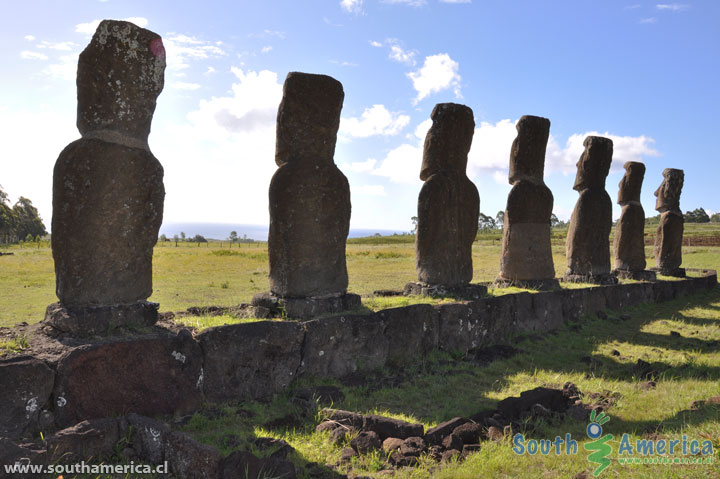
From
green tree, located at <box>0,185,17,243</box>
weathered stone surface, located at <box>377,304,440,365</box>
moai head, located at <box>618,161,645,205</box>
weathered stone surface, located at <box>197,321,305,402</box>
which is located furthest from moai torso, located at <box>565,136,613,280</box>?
green tree, located at <box>0,185,17,243</box>

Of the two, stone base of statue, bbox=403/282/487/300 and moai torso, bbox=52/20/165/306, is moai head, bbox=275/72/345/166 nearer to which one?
moai torso, bbox=52/20/165/306

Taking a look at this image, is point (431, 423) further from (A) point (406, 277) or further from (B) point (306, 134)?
(A) point (406, 277)

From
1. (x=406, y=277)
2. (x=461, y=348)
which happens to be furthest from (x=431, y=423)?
(x=406, y=277)

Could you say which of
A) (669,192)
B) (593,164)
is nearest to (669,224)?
(669,192)

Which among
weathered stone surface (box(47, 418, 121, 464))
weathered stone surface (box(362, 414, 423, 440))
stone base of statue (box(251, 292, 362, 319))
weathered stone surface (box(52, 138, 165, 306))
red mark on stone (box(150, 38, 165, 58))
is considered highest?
red mark on stone (box(150, 38, 165, 58))

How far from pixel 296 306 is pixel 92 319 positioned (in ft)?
7.69

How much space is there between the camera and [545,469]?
4016 millimetres

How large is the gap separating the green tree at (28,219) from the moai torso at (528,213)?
2903 inches

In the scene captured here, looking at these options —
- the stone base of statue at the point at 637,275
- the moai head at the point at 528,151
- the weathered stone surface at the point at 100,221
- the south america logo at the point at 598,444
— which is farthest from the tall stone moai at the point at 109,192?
the stone base of statue at the point at 637,275

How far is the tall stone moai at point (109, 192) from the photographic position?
477 cm

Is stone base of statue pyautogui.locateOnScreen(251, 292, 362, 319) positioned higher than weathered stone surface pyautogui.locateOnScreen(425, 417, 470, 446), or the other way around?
stone base of statue pyautogui.locateOnScreen(251, 292, 362, 319)

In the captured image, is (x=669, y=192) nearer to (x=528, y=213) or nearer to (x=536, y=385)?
(x=528, y=213)

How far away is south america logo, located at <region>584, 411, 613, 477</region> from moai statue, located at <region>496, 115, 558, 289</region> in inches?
221

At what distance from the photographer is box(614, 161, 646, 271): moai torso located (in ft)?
48.7
